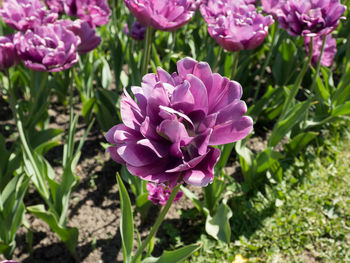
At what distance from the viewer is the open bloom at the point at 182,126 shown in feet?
2.69

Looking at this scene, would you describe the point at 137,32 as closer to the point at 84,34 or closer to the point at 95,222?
the point at 84,34

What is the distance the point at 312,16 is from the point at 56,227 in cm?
158

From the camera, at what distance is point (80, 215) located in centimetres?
225

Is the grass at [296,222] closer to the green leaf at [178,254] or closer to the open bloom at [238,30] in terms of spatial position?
the green leaf at [178,254]

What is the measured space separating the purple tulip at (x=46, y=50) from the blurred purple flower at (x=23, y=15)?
0.58 feet

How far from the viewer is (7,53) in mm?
1642

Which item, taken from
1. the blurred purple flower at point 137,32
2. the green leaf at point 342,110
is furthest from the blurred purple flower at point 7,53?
the green leaf at point 342,110

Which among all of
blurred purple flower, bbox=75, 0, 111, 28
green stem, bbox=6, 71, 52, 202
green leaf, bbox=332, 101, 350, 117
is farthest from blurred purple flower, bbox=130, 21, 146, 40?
green leaf, bbox=332, 101, 350, 117

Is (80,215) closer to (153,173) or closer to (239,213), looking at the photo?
(239,213)

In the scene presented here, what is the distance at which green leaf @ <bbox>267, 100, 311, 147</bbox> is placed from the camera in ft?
7.37

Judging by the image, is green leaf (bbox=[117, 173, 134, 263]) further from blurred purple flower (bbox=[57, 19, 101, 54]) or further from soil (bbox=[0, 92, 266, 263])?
blurred purple flower (bbox=[57, 19, 101, 54])

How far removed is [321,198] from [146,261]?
147 centimetres

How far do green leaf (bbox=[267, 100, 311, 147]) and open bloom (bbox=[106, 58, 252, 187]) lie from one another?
1498mm

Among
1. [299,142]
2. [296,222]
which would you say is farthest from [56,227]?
[299,142]
